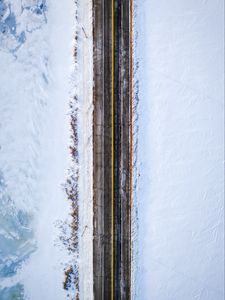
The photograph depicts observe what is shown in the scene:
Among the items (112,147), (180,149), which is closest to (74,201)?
(112,147)

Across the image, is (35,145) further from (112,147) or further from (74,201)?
(112,147)

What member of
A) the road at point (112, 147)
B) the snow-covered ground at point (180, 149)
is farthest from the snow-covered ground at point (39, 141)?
the snow-covered ground at point (180, 149)

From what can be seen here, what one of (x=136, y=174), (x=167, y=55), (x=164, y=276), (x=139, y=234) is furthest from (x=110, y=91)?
(x=164, y=276)

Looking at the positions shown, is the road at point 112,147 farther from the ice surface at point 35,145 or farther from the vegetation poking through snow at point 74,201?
the ice surface at point 35,145


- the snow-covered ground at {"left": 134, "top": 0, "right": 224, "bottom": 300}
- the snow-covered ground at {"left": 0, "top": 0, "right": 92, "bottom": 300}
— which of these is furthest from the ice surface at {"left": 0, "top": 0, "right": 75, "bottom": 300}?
the snow-covered ground at {"left": 134, "top": 0, "right": 224, "bottom": 300}

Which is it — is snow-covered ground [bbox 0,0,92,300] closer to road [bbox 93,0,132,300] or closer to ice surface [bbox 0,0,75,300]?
ice surface [bbox 0,0,75,300]

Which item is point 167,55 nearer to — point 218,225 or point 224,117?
point 224,117
